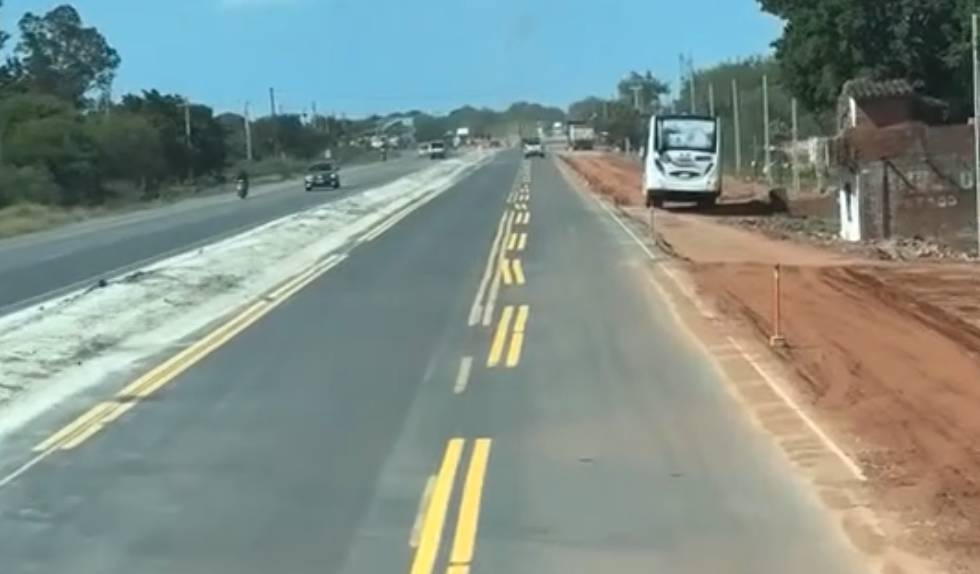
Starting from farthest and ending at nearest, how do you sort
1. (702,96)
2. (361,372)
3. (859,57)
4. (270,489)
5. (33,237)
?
(702,96), (33,237), (859,57), (361,372), (270,489)

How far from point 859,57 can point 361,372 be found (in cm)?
3698

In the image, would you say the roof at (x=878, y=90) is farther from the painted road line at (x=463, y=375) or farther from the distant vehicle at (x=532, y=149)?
the distant vehicle at (x=532, y=149)

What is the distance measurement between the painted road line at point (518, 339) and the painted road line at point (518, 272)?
4.34m

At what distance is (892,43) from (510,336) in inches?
1287

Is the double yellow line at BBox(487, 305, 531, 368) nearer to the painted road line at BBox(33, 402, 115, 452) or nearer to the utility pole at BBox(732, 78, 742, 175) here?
the painted road line at BBox(33, 402, 115, 452)

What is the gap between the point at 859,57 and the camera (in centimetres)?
5275

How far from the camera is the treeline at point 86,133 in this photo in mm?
99688

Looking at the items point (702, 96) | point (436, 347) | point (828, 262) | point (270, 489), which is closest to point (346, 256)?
point (828, 262)

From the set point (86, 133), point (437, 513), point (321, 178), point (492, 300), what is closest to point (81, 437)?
point (437, 513)

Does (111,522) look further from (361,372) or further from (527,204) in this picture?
(527,204)

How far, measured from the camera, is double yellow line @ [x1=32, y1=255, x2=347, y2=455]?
15.2 meters

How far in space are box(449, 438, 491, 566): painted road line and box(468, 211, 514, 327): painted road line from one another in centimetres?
1006

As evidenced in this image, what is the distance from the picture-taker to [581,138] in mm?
173000

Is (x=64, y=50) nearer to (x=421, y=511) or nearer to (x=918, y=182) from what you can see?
(x=918, y=182)
